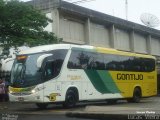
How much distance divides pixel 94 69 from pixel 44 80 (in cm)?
380

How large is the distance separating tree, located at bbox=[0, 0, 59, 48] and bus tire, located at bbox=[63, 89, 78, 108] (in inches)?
193

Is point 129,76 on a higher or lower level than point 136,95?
higher

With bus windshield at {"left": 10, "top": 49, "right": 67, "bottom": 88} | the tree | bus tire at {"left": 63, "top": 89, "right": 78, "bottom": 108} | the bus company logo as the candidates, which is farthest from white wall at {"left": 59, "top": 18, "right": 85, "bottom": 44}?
bus windshield at {"left": 10, "top": 49, "right": 67, "bottom": 88}

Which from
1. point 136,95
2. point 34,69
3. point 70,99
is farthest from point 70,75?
point 136,95

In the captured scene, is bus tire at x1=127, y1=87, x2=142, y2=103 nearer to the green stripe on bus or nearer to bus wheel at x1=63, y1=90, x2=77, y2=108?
the green stripe on bus

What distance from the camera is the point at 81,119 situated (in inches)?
219

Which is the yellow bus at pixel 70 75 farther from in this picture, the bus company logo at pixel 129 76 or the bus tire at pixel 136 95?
the bus tire at pixel 136 95

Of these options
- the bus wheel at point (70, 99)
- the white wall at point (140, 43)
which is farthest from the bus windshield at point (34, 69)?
the white wall at point (140, 43)

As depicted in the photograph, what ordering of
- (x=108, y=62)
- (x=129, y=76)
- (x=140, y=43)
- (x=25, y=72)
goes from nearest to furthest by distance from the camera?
(x=25, y=72)
(x=108, y=62)
(x=129, y=76)
(x=140, y=43)

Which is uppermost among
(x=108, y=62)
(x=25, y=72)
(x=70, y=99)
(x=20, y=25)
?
(x=20, y=25)

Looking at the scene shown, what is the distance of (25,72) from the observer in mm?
19219

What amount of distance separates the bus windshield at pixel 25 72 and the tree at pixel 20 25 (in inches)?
168

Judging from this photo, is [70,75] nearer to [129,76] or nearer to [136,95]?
[129,76]

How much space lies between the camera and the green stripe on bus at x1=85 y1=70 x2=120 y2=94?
21841 millimetres
